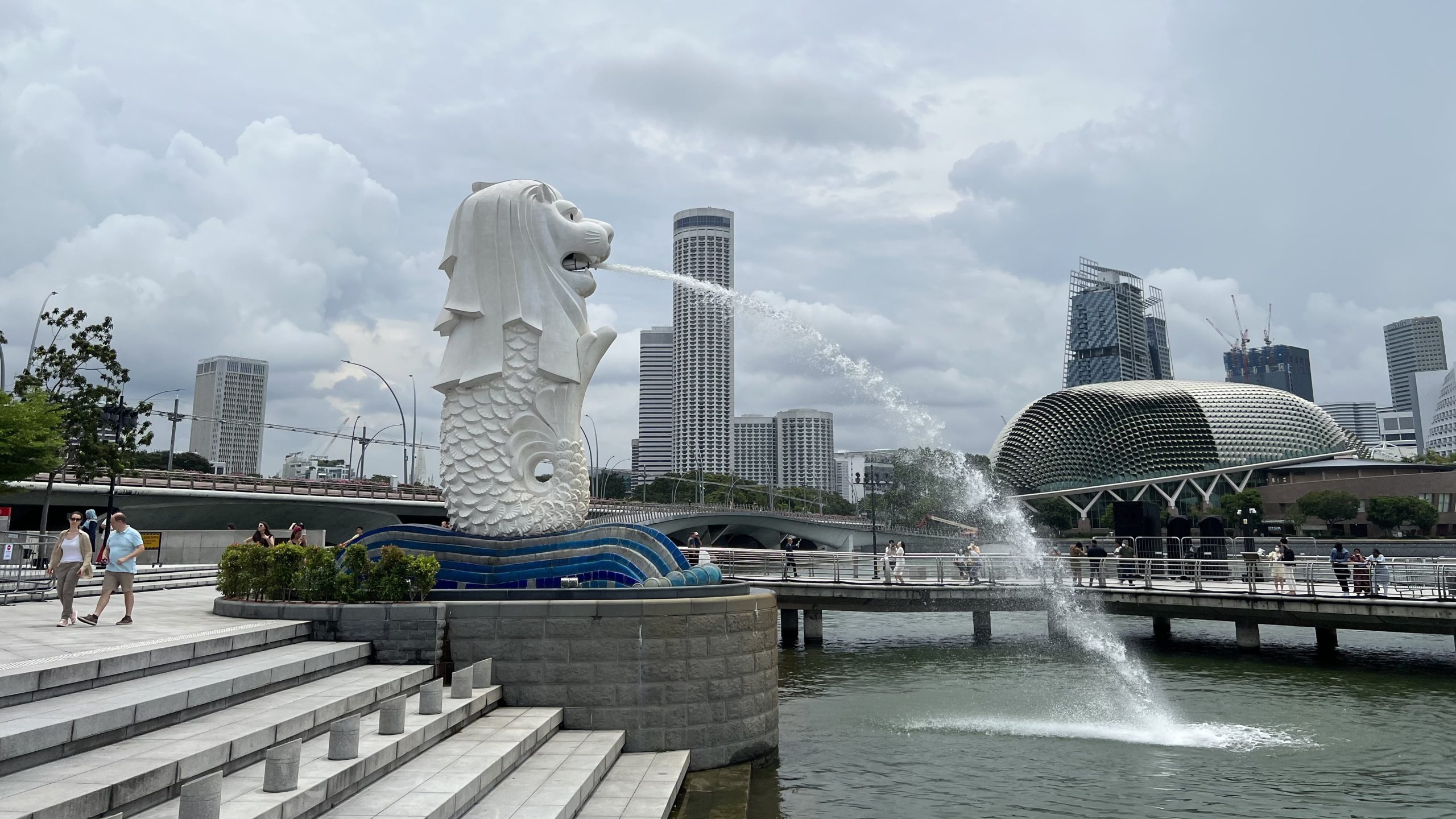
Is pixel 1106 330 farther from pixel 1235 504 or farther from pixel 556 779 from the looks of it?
pixel 556 779

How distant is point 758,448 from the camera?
5630 inches

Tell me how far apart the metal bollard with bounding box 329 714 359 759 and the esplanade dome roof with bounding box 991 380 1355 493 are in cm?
10393

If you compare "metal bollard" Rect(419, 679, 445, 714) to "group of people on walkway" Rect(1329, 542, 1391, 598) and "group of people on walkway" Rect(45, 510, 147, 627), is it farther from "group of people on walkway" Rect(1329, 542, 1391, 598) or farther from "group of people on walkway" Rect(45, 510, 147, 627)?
"group of people on walkway" Rect(1329, 542, 1391, 598)

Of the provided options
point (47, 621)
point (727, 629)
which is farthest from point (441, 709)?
point (47, 621)

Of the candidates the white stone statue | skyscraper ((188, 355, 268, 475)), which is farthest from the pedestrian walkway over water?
skyscraper ((188, 355, 268, 475))

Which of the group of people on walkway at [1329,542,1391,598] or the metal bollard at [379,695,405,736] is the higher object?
the group of people on walkway at [1329,542,1391,598]

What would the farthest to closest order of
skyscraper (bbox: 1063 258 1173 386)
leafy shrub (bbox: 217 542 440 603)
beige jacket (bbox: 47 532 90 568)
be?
1. skyscraper (bbox: 1063 258 1173 386)
2. leafy shrub (bbox: 217 542 440 603)
3. beige jacket (bbox: 47 532 90 568)

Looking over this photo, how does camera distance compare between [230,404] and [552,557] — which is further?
[230,404]

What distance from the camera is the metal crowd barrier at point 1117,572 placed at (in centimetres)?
2170

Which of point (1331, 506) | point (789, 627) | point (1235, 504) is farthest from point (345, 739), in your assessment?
point (1235, 504)

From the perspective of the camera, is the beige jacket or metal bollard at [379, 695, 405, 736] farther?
the beige jacket

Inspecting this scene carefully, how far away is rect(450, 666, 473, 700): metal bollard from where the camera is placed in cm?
966

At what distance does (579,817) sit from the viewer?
798 centimetres

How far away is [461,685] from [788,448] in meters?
132
